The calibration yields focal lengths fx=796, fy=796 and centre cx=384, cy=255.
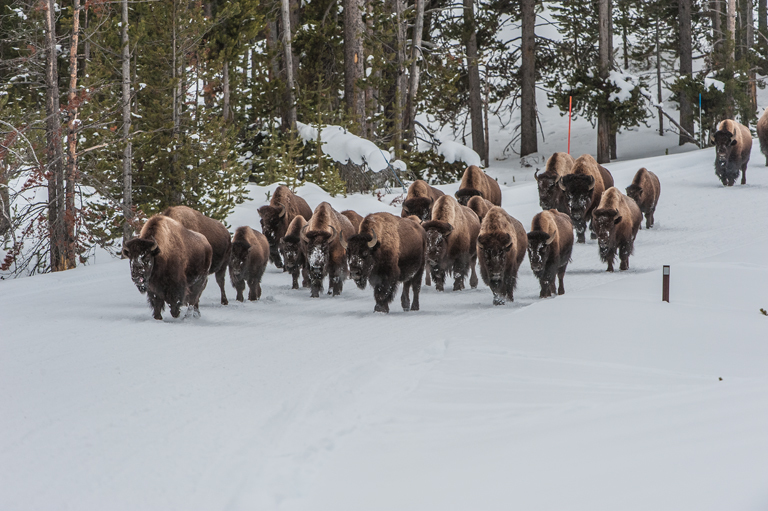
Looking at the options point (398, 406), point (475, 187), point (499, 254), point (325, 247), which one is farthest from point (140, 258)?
point (475, 187)

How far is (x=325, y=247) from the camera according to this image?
37.4ft

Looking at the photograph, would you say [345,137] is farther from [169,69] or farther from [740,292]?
[740,292]

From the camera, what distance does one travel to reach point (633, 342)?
23.8ft

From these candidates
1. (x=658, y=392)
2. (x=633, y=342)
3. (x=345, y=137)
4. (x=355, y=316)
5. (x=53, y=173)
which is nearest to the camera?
(x=658, y=392)

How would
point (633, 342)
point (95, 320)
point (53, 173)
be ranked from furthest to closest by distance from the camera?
point (53, 173)
point (95, 320)
point (633, 342)

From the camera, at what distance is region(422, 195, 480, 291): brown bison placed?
37.8ft

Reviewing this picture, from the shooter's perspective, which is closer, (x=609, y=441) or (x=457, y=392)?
(x=609, y=441)

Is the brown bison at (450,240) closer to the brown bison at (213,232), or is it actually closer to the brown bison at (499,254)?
the brown bison at (499,254)

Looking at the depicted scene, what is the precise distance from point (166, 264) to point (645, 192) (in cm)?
1194

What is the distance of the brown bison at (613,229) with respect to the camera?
538 inches

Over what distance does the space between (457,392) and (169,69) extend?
1549 centimetres

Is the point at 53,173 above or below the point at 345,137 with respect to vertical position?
below

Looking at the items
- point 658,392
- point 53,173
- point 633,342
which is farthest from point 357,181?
point 658,392

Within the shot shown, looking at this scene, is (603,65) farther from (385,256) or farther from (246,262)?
(385,256)
